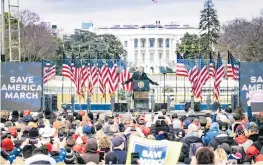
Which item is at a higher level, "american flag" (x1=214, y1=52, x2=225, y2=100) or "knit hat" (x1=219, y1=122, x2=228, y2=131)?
"american flag" (x1=214, y1=52, x2=225, y2=100)

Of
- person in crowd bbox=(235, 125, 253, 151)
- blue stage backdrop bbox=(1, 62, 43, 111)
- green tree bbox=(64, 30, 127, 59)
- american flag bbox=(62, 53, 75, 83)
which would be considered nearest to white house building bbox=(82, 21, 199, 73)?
green tree bbox=(64, 30, 127, 59)

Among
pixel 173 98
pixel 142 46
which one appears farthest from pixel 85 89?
pixel 142 46

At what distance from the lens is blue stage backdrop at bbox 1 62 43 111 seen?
27422mm

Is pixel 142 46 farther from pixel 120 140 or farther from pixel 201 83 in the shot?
pixel 120 140

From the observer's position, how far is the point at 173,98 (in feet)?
139

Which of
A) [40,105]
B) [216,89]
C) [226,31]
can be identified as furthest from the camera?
[226,31]

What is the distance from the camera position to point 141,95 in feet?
111

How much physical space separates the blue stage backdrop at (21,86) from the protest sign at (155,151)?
1816cm

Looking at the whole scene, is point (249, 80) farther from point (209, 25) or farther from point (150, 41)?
point (150, 41)

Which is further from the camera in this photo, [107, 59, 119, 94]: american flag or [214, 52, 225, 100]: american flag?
[107, 59, 119, 94]: american flag

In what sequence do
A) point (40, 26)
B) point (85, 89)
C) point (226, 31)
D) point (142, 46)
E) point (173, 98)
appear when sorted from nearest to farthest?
1. point (85, 89)
2. point (173, 98)
3. point (40, 26)
4. point (226, 31)
5. point (142, 46)

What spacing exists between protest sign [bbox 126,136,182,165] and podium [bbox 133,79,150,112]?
23.9 metres

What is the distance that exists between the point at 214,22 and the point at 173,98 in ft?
211

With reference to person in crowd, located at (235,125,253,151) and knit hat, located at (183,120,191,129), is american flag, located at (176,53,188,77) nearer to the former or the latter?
knit hat, located at (183,120,191,129)
